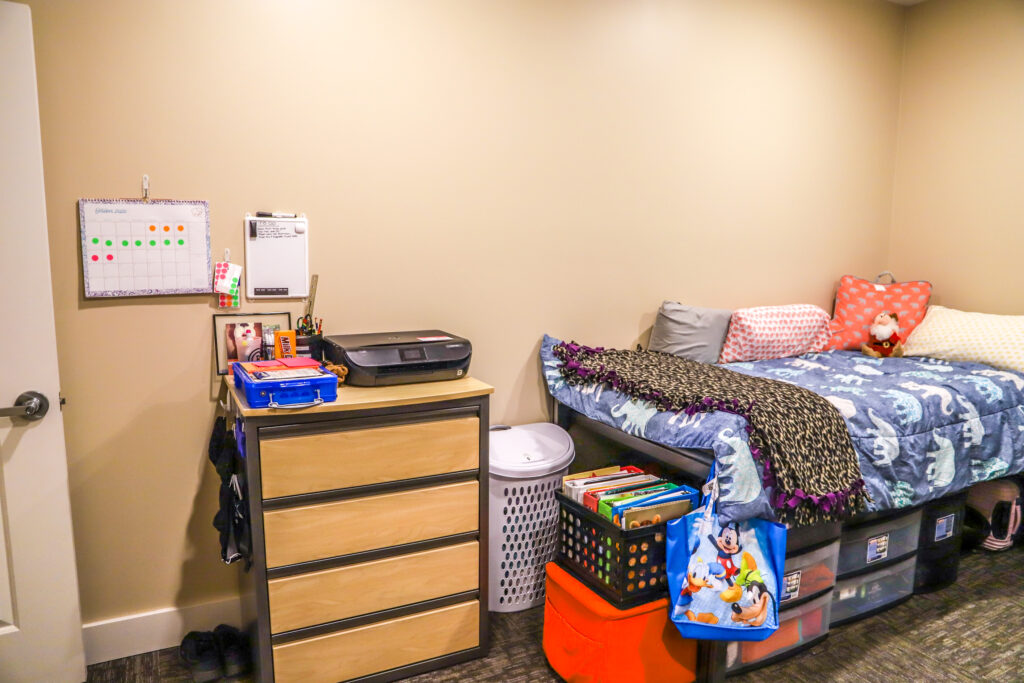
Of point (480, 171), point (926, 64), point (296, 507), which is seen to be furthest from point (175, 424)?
point (926, 64)

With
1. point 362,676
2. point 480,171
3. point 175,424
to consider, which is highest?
point 480,171

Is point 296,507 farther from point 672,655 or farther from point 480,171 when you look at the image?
point 480,171

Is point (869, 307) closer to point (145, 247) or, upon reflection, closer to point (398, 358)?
point (398, 358)

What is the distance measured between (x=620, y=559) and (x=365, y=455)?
753 mm

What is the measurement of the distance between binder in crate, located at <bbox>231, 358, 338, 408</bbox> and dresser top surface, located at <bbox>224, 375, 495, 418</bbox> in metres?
0.02

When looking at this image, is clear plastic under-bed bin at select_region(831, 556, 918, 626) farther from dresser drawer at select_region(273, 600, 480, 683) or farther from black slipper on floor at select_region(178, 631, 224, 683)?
black slipper on floor at select_region(178, 631, 224, 683)

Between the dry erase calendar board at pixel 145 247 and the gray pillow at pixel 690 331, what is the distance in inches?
69.0

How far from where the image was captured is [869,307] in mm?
3369

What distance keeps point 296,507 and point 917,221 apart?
10.9 ft

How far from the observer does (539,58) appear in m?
2.59

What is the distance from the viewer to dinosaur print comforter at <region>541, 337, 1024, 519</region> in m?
1.91

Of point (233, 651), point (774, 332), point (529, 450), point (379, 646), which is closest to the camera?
point (379, 646)

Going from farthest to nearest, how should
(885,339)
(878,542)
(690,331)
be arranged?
1. (885,339)
2. (690,331)
3. (878,542)

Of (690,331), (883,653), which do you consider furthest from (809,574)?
(690,331)
